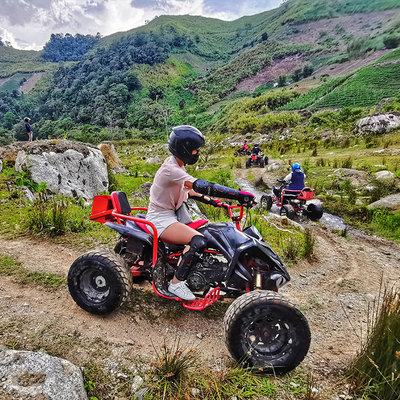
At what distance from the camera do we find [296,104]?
51438mm

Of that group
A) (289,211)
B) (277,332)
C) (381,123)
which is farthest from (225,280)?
(381,123)

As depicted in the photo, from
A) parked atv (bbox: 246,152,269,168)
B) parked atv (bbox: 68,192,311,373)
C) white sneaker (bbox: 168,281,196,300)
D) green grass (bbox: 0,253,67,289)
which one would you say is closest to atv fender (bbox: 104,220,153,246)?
parked atv (bbox: 68,192,311,373)

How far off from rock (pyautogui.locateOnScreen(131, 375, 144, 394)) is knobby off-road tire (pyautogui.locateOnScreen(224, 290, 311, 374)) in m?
0.90

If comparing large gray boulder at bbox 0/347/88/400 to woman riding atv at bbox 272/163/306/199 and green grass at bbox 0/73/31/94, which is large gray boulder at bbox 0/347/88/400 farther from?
green grass at bbox 0/73/31/94

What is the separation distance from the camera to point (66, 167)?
8.43m

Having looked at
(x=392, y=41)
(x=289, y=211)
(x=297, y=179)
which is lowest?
(x=289, y=211)

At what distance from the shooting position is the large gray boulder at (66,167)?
7.75 metres

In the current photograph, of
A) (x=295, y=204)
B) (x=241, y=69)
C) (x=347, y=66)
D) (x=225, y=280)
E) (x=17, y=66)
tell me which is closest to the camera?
(x=225, y=280)

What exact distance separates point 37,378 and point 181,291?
159cm

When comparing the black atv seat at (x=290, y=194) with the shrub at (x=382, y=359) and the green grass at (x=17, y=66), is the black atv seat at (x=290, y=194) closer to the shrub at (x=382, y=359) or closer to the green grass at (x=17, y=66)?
the shrub at (x=382, y=359)

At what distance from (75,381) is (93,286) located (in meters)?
1.39

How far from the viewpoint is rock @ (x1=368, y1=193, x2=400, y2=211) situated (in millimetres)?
7402

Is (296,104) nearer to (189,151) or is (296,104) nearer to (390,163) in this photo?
(390,163)

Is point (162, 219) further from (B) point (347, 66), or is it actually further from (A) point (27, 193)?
(B) point (347, 66)
